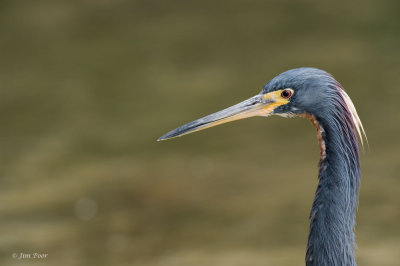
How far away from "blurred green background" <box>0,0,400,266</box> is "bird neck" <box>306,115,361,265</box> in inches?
106

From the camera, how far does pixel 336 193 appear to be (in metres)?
4.07

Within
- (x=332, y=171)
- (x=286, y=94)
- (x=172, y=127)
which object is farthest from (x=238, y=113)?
(x=172, y=127)

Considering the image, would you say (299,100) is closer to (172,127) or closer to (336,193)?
(336,193)

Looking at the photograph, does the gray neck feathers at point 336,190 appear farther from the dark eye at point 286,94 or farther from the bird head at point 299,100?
the dark eye at point 286,94

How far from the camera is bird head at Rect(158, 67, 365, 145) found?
4.13m

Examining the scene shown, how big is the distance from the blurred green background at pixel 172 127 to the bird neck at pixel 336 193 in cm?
269

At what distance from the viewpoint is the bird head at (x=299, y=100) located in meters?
4.13

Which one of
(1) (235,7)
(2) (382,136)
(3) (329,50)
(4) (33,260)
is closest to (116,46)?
(1) (235,7)

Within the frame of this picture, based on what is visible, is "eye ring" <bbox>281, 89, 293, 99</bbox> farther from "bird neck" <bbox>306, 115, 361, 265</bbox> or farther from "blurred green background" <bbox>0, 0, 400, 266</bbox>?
"blurred green background" <bbox>0, 0, 400, 266</bbox>

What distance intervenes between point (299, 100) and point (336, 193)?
1.87ft

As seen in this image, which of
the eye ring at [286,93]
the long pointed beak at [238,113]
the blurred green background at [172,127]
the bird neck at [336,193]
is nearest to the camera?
the bird neck at [336,193]

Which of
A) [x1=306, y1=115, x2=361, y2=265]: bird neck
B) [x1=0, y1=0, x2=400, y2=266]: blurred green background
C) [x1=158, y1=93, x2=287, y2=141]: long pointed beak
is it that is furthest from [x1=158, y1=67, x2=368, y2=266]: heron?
[x1=0, y1=0, x2=400, y2=266]: blurred green background

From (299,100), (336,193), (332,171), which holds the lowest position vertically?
(336,193)

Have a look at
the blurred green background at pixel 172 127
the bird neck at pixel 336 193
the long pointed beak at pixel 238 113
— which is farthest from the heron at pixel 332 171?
the blurred green background at pixel 172 127
